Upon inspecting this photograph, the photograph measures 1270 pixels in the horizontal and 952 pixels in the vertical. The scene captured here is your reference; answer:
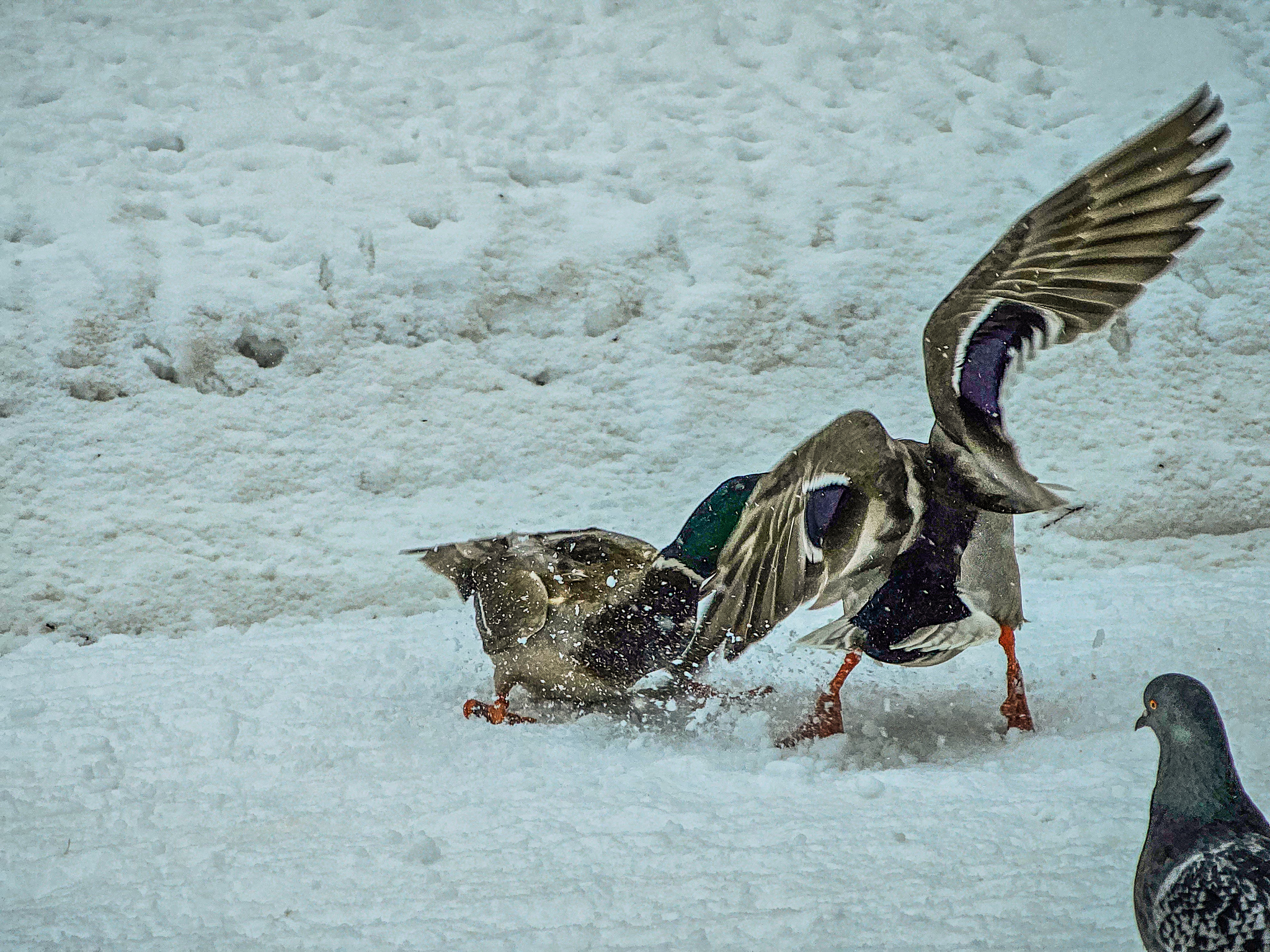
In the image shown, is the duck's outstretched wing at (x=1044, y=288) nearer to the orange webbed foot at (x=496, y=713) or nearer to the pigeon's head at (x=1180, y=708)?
the pigeon's head at (x=1180, y=708)

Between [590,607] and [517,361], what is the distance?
1844mm

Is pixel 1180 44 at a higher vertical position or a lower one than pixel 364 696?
higher

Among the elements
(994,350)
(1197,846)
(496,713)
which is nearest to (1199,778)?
(1197,846)

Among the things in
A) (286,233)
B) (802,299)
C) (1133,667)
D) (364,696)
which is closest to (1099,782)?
(1133,667)

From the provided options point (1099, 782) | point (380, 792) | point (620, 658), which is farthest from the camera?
point (620, 658)

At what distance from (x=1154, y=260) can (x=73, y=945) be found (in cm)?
197

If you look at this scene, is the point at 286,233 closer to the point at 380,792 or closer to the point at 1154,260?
the point at 380,792

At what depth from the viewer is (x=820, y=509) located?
171 cm

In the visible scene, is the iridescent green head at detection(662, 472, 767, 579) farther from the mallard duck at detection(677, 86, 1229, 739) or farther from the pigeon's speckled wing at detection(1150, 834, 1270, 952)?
the pigeon's speckled wing at detection(1150, 834, 1270, 952)

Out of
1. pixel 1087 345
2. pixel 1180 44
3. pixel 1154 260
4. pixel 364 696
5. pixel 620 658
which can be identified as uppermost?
pixel 1180 44

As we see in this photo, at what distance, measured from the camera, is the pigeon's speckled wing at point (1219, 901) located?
1019 mm

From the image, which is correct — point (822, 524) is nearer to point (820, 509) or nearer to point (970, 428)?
point (820, 509)

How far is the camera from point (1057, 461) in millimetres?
3602

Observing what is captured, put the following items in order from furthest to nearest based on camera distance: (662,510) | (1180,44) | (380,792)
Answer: (1180,44)
(662,510)
(380,792)
